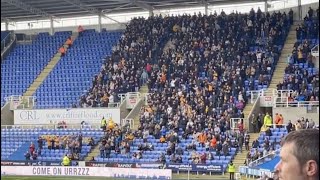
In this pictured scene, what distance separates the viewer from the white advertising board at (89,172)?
23.2 m

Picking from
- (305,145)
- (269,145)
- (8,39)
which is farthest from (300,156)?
(8,39)

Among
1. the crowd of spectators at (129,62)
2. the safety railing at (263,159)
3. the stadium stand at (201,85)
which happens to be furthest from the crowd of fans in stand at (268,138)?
the crowd of spectators at (129,62)

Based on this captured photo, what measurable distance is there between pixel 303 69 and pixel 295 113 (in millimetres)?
3465

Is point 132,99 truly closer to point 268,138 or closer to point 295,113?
point 295,113

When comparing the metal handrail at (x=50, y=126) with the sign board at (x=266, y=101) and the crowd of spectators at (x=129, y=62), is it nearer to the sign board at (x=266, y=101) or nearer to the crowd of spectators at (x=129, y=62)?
the crowd of spectators at (x=129, y=62)

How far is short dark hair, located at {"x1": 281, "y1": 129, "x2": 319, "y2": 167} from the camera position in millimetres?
1890

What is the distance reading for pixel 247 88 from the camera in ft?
92.4

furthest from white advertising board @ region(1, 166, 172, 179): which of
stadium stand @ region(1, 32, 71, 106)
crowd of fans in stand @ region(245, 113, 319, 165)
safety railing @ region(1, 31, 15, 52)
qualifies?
safety railing @ region(1, 31, 15, 52)

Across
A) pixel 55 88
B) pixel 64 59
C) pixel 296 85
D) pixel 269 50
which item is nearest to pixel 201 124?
pixel 296 85

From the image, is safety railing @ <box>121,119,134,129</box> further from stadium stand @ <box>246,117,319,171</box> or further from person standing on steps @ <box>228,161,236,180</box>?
person standing on steps @ <box>228,161,236,180</box>

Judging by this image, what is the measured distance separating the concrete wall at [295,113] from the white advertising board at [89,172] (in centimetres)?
542

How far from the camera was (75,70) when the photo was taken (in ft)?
120

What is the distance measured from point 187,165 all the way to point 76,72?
14.6m

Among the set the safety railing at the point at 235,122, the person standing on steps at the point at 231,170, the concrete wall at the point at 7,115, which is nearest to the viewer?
the person standing on steps at the point at 231,170
